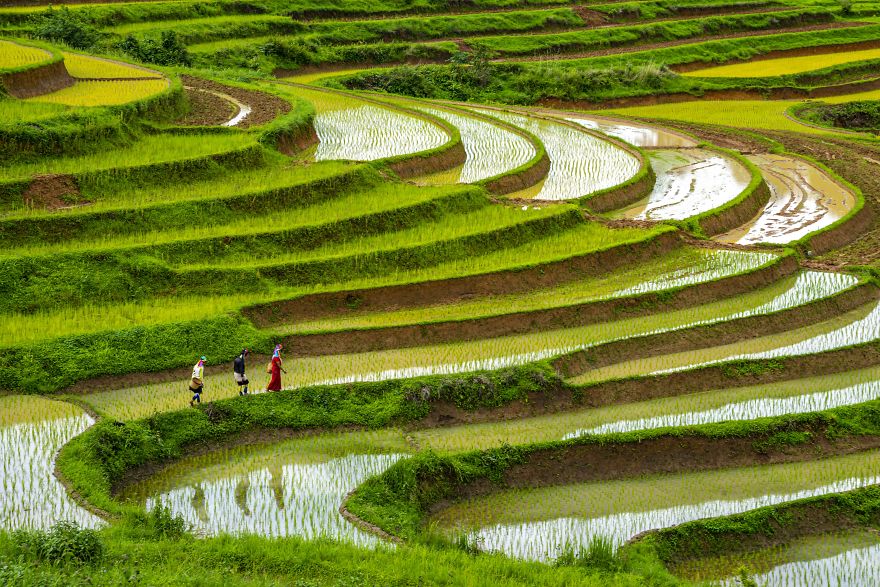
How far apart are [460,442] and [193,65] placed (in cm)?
1868

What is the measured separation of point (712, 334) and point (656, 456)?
10.8 feet

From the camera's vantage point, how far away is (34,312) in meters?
13.4

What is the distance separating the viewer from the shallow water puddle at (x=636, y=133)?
24125 millimetres

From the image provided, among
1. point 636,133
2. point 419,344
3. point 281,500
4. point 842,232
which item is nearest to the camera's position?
point 281,500

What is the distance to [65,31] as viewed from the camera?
88.7 ft

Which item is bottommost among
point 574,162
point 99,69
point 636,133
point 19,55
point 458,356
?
point 636,133

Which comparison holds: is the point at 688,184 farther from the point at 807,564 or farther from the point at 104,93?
the point at 807,564

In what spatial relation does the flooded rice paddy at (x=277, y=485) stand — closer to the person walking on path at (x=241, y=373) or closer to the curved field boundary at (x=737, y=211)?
the person walking on path at (x=241, y=373)

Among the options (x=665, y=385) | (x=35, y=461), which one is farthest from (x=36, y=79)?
(x=665, y=385)

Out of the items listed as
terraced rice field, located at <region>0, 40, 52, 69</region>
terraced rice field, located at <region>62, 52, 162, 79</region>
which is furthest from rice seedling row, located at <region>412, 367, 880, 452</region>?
terraced rice field, located at <region>62, 52, 162, 79</region>

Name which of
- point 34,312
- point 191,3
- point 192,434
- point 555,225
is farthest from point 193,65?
point 192,434

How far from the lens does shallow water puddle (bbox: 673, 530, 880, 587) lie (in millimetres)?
9664

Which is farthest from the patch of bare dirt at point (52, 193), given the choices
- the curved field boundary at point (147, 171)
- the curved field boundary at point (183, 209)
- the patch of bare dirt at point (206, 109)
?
the patch of bare dirt at point (206, 109)

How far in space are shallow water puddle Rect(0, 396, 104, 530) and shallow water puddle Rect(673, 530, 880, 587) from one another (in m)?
4.92
